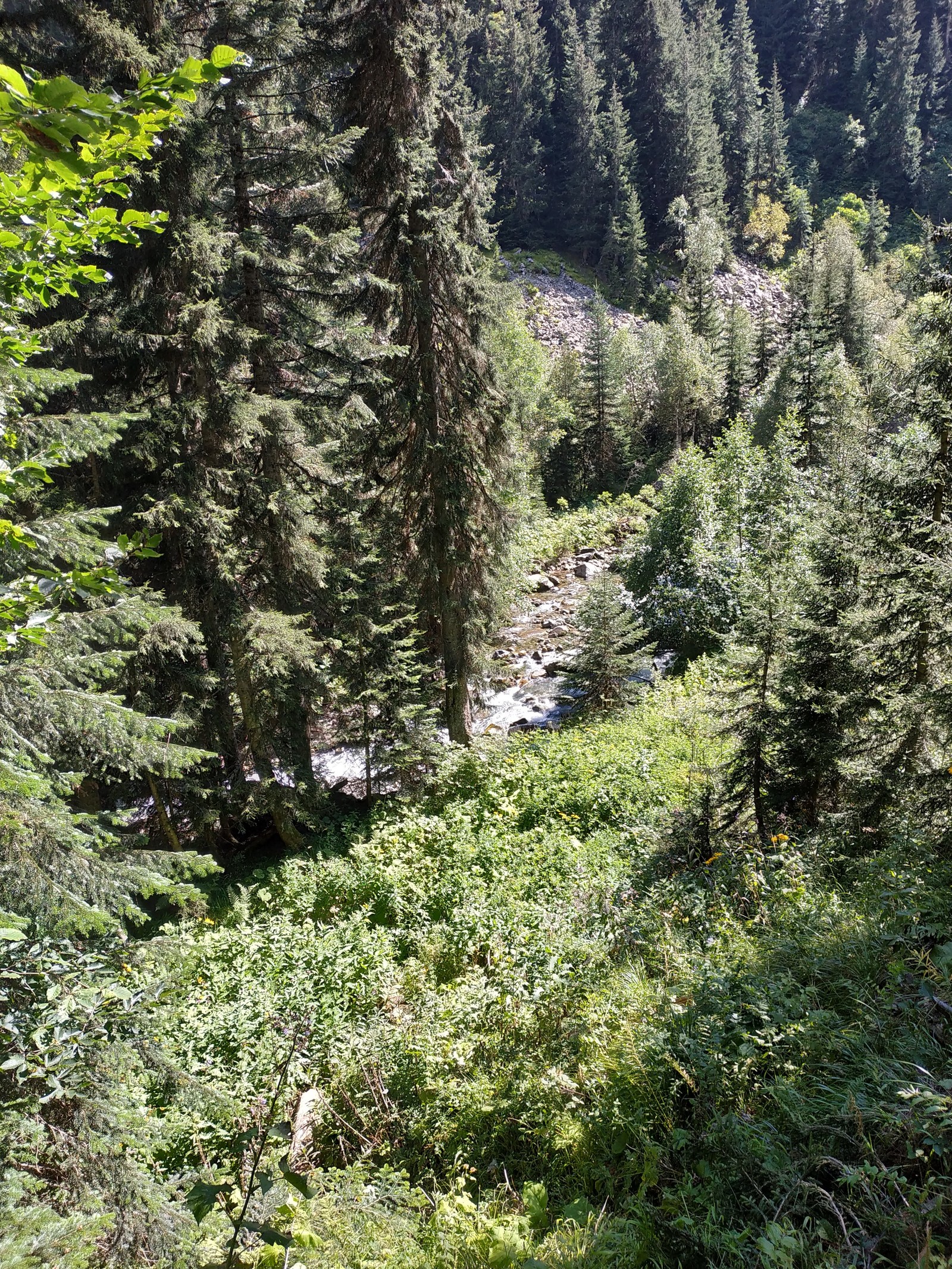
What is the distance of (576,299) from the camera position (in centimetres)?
5559

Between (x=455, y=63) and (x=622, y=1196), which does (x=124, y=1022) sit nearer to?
(x=622, y=1196)

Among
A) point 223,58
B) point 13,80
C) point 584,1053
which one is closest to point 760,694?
point 584,1053

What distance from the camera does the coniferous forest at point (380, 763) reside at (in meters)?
2.68

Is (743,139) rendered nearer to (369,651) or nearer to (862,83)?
(862,83)

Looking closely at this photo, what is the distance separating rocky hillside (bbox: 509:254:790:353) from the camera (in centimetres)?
5100

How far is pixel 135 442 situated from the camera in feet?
24.7

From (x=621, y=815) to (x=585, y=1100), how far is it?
4409 millimetres

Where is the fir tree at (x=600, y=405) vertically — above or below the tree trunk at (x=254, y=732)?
above

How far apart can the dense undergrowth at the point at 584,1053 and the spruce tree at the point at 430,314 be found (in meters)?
4.58

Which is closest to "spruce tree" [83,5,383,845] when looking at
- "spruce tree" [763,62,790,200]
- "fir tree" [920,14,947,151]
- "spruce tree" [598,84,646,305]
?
"spruce tree" [598,84,646,305]

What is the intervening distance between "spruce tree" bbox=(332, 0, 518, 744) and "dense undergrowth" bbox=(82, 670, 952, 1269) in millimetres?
4584

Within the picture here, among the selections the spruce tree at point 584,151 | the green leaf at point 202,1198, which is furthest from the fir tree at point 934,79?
the green leaf at point 202,1198

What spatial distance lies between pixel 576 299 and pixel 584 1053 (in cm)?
6088

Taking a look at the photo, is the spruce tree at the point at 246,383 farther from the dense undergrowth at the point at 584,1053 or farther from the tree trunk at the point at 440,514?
the dense undergrowth at the point at 584,1053
